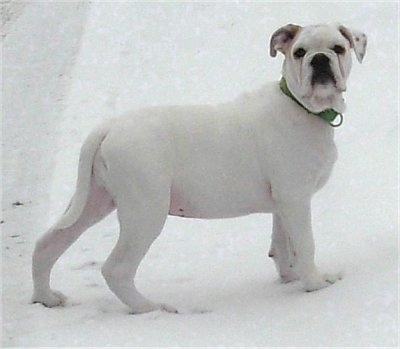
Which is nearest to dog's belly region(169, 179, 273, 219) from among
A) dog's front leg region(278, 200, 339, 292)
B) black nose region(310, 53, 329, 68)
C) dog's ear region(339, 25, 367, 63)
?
dog's front leg region(278, 200, 339, 292)

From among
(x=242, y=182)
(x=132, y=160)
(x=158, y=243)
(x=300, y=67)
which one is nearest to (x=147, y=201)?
(x=132, y=160)

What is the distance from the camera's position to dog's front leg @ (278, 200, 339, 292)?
178 inches

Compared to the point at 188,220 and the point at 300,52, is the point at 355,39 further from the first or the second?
the point at 188,220

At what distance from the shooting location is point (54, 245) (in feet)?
15.3

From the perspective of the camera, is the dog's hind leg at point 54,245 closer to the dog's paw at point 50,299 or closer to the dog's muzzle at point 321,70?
the dog's paw at point 50,299

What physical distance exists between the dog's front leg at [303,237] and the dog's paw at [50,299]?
3.81 feet

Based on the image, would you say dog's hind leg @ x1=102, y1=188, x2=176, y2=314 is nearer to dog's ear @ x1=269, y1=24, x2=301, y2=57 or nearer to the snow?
the snow

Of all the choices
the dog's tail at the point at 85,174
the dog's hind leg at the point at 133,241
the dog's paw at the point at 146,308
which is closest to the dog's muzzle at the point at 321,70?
the dog's hind leg at the point at 133,241

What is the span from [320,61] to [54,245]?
A: 156cm

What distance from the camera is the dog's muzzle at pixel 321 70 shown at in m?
4.36

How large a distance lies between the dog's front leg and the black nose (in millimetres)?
648

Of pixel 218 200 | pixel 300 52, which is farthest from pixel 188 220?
pixel 300 52

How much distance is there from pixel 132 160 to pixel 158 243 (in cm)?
150

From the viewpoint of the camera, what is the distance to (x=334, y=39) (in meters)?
4.41
